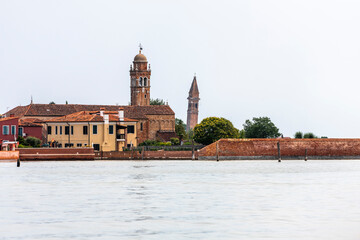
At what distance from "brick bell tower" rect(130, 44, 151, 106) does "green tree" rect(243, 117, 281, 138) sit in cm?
2751

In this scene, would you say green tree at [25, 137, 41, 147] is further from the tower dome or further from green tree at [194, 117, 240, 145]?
the tower dome

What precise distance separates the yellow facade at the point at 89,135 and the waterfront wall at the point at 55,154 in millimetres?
4159

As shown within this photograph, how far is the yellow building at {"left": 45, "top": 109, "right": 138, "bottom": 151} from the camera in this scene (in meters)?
84.9

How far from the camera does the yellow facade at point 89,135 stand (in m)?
84.9

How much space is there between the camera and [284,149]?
286ft

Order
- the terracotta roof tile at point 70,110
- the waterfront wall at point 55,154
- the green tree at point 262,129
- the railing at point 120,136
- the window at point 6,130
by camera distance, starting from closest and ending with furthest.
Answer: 1. the waterfront wall at point 55,154
2. the window at point 6,130
3. the railing at point 120,136
4. the terracotta roof tile at point 70,110
5. the green tree at point 262,129

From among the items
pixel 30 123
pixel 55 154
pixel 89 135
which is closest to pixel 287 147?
pixel 89 135

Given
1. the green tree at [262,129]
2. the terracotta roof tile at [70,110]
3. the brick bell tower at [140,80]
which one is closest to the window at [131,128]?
the terracotta roof tile at [70,110]

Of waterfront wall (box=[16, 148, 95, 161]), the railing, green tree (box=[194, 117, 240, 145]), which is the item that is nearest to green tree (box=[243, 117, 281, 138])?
green tree (box=[194, 117, 240, 145])

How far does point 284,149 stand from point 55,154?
1103 inches
